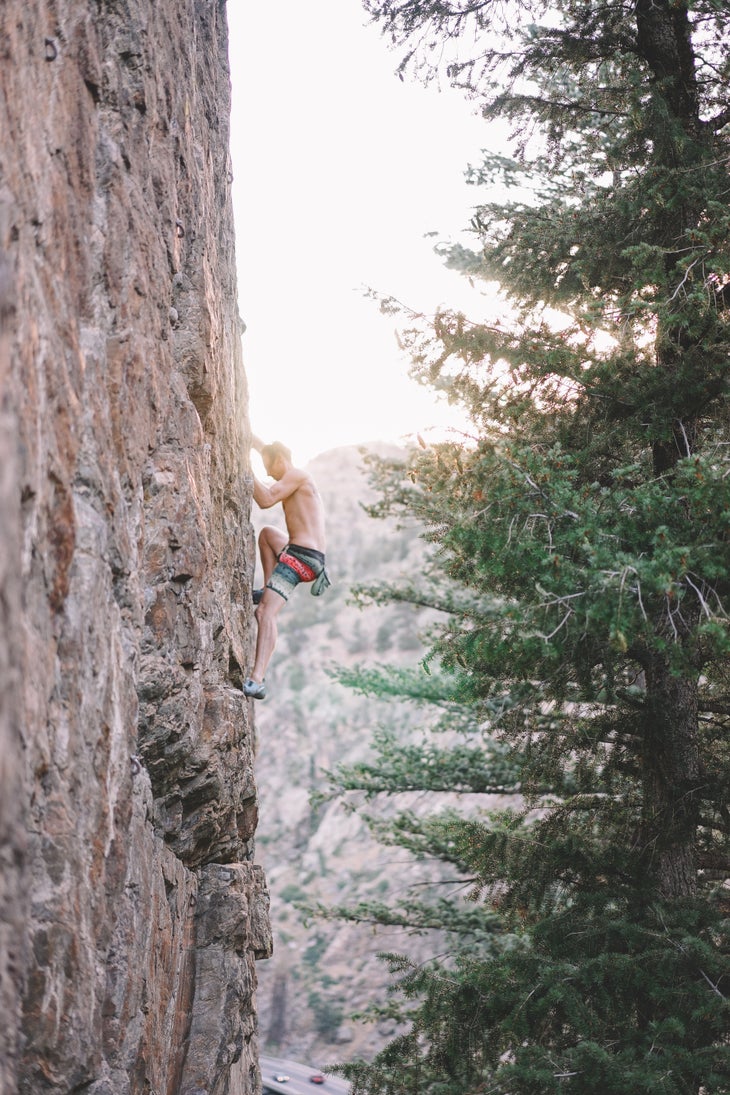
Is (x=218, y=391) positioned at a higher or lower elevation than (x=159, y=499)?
higher

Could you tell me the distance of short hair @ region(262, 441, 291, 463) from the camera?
7.63 metres

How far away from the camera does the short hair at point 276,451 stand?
25.0ft

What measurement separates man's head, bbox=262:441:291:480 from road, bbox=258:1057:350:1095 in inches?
655

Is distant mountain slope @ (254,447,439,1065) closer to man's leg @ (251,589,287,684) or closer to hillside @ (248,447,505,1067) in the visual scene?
hillside @ (248,447,505,1067)

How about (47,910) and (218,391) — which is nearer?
(47,910)

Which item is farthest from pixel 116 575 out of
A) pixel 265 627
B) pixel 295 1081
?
pixel 295 1081

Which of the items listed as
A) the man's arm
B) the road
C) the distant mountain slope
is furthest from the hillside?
the man's arm

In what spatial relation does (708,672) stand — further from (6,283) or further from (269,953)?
(6,283)

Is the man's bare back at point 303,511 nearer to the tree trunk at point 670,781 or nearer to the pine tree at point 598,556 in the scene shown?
the pine tree at point 598,556

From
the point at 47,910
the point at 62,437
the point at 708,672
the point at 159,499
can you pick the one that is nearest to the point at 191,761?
the point at 159,499

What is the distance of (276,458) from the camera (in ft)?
25.0

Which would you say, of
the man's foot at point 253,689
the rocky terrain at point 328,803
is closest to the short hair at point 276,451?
the man's foot at point 253,689

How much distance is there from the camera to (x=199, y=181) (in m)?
5.59

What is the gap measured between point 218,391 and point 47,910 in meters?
3.64
